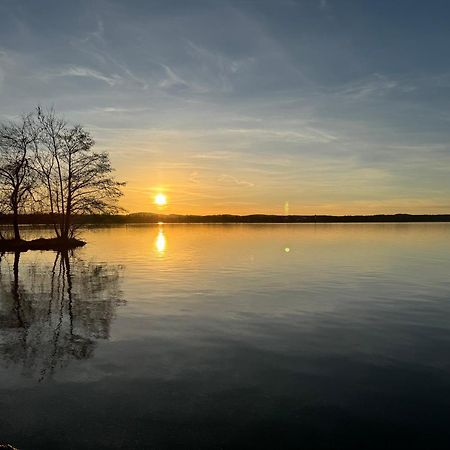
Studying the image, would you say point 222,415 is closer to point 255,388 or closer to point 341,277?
point 255,388

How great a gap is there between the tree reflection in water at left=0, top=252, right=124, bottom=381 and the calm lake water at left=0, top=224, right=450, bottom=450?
0.08 meters

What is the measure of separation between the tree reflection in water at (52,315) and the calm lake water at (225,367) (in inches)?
3.1

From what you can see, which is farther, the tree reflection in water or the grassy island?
the grassy island

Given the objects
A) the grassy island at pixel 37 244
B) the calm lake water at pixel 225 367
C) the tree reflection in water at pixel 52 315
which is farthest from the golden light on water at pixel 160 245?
the calm lake water at pixel 225 367

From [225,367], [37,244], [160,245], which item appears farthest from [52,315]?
[160,245]

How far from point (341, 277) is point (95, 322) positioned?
18.7 meters

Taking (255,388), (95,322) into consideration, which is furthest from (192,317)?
(255,388)

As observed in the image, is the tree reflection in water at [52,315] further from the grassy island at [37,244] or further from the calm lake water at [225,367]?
the grassy island at [37,244]

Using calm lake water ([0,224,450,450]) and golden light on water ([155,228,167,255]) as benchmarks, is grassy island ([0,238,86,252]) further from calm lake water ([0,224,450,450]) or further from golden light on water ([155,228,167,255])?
calm lake water ([0,224,450,450])

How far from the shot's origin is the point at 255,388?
9961mm

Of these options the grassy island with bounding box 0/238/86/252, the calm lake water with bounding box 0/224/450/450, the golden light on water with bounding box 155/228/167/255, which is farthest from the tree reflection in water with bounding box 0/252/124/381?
the grassy island with bounding box 0/238/86/252

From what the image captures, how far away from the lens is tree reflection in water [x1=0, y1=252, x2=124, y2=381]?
40.1ft

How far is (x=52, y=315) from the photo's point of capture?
1744cm

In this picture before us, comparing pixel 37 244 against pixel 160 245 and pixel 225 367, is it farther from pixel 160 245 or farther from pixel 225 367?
pixel 225 367
